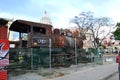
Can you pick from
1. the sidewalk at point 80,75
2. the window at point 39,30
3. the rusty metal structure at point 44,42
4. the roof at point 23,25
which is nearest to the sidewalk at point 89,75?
the sidewalk at point 80,75

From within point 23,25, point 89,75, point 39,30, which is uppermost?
point 23,25

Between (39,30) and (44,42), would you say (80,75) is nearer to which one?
(44,42)

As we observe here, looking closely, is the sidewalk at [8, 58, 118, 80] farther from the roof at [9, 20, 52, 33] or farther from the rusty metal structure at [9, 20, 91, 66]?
the roof at [9, 20, 52, 33]

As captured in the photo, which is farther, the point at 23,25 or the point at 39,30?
the point at 39,30

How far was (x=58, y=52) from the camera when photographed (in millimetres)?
25516

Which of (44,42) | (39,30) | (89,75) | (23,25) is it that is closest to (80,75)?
(89,75)

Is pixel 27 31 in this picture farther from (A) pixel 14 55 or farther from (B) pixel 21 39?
(A) pixel 14 55

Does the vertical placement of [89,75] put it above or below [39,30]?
Result: below

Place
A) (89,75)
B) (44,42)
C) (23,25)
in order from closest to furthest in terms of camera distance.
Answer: (89,75) < (23,25) < (44,42)

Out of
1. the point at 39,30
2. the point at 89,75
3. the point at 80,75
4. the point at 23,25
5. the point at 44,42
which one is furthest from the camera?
the point at 39,30

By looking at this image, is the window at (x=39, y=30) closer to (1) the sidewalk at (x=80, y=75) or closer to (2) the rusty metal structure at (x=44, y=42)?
(2) the rusty metal structure at (x=44, y=42)

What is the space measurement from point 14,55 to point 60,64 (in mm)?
6318

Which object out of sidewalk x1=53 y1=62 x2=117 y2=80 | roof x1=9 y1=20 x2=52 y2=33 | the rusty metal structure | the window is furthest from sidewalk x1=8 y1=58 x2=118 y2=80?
roof x1=9 y1=20 x2=52 y2=33

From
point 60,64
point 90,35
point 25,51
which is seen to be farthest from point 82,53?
point 90,35
